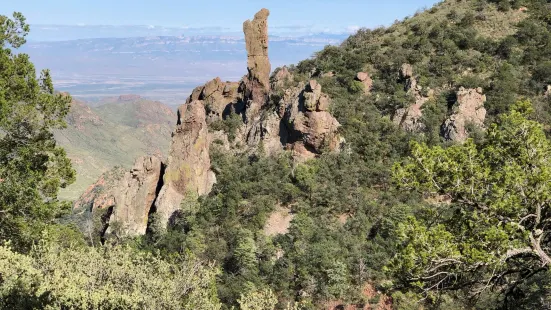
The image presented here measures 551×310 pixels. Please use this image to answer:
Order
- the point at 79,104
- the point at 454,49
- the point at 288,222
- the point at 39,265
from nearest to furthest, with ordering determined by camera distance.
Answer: the point at 39,265 → the point at 288,222 → the point at 454,49 → the point at 79,104

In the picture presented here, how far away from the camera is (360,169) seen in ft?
103

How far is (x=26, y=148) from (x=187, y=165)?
1931 centimetres

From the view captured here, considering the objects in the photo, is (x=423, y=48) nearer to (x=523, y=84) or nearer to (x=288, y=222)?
(x=523, y=84)

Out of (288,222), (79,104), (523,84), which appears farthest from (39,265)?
(79,104)

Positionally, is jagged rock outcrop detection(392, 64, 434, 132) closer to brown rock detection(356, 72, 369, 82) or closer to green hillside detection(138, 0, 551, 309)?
green hillside detection(138, 0, 551, 309)

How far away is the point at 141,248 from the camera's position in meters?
28.9

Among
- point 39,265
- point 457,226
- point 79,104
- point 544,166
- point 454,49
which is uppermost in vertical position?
point 454,49

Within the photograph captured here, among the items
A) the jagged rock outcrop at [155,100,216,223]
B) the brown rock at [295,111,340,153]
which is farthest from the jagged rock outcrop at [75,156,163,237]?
the brown rock at [295,111,340,153]

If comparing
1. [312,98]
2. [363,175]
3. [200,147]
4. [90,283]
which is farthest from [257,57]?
[90,283]

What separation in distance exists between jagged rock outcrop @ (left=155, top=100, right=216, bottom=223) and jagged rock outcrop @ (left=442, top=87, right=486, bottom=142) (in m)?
17.5

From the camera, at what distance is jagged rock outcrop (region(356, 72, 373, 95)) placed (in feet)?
130

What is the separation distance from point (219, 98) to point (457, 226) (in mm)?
34346

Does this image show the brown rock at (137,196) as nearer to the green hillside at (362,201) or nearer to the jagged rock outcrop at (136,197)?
the jagged rock outcrop at (136,197)

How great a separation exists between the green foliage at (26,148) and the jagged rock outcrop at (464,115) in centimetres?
2629
